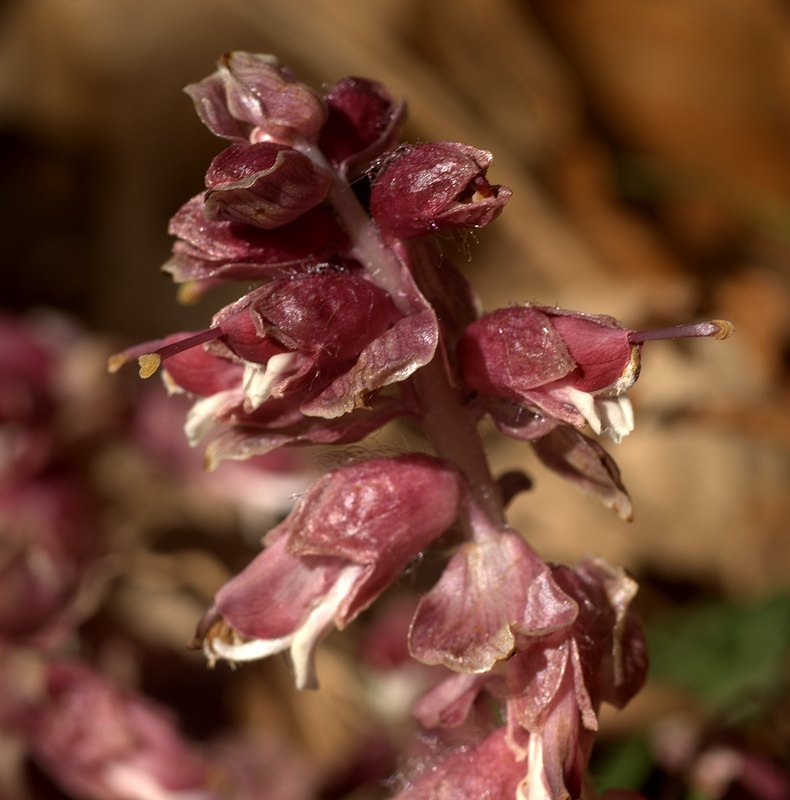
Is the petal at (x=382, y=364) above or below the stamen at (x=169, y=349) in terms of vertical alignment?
below

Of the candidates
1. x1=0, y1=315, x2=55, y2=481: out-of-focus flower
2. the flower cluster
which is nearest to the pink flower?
the flower cluster

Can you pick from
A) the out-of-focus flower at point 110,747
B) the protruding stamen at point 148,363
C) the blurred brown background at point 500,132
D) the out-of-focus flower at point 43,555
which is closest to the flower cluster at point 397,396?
the protruding stamen at point 148,363

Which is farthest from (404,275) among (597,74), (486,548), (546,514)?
(597,74)

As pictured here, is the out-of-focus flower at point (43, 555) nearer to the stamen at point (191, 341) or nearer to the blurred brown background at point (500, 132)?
the blurred brown background at point (500, 132)

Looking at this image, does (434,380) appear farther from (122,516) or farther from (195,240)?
(122,516)

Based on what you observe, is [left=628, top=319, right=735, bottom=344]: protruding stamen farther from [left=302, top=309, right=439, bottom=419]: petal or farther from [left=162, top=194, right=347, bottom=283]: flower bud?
[left=162, top=194, right=347, bottom=283]: flower bud

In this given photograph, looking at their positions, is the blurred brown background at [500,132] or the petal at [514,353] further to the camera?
the blurred brown background at [500,132]

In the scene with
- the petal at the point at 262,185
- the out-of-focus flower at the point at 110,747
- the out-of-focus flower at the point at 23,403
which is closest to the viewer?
the petal at the point at 262,185
